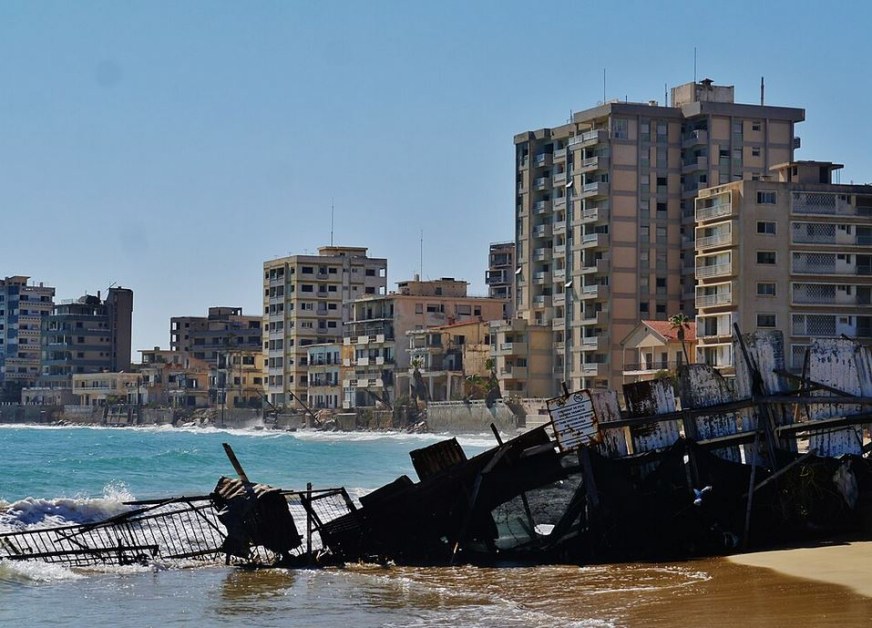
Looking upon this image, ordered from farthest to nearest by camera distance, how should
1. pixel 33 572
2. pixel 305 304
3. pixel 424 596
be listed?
1. pixel 305 304
2. pixel 33 572
3. pixel 424 596

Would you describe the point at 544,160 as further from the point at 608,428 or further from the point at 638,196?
the point at 608,428

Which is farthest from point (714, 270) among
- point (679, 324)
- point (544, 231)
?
point (544, 231)

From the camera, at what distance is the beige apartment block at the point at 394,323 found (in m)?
144

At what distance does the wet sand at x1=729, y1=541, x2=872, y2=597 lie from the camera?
2225 cm

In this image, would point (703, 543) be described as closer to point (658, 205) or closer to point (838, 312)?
point (838, 312)

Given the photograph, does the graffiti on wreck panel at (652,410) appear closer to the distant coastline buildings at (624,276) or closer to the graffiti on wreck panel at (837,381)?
the graffiti on wreck panel at (837,381)

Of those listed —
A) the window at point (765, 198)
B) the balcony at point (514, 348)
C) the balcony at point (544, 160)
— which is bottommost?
the balcony at point (514, 348)

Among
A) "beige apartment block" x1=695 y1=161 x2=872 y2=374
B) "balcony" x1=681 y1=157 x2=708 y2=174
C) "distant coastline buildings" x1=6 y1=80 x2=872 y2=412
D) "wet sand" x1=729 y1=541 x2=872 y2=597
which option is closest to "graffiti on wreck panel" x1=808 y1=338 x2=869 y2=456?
"wet sand" x1=729 y1=541 x2=872 y2=597

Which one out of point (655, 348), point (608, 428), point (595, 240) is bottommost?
point (608, 428)

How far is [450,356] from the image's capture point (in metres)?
135

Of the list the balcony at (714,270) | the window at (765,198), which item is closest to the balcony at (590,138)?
the balcony at (714,270)

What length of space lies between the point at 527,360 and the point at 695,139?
2260cm

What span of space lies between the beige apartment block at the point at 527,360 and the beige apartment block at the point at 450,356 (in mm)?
10795

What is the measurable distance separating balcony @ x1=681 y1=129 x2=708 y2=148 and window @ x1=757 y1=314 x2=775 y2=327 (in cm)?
2340
